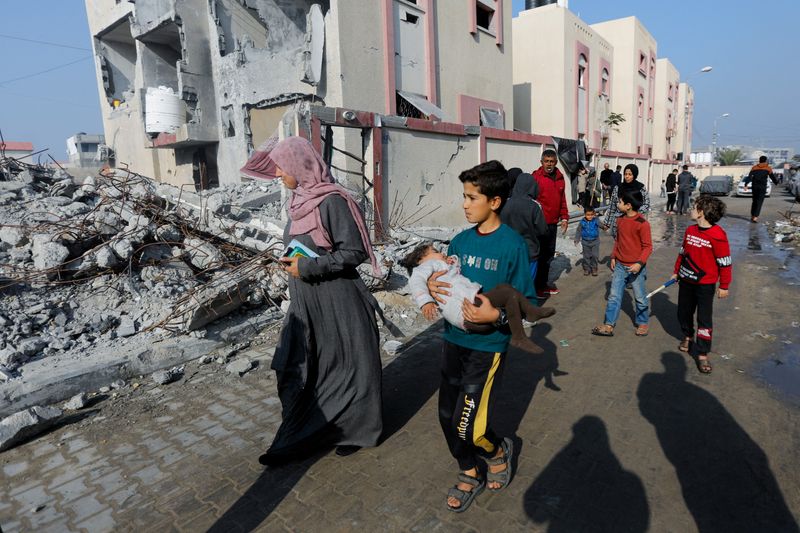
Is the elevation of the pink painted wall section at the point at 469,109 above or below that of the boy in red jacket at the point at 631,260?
above

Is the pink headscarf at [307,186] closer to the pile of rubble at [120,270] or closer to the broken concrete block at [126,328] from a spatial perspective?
the pile of rubble at [120,270]

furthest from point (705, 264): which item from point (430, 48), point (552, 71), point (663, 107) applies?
point (663, 107)

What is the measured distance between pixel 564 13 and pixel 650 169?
48.2 ft

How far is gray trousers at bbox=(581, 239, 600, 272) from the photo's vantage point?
24.3 ft

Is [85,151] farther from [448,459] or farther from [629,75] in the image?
[448,459]

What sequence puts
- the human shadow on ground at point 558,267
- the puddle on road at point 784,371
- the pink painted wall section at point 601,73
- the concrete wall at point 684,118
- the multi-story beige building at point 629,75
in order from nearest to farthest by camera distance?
the puddle on road at point 784,371 → the human shadow on ground at point 558,267 → the pink painted wall section at point 601,73 → the multi-story beige building at point 629,75 → the concrete wall at point 684,118

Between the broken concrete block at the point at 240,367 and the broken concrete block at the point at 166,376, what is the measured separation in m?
0.41

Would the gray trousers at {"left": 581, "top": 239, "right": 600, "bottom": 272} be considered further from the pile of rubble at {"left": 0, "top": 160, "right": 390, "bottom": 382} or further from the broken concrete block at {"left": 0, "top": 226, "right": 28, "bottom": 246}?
the broken concrete block at {"left": 0, "top": 226, "right": 28, "bottom": 246}

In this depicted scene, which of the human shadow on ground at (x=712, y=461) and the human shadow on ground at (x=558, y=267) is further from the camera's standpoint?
the human shadow on ground at (x=558, y=267)

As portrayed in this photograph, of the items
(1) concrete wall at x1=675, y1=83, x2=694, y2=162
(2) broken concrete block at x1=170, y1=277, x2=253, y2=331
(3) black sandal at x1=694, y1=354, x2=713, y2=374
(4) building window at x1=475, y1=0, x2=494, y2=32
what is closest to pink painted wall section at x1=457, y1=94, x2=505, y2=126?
(4) building window at x1=475, y1=0, x2=494, y2=32

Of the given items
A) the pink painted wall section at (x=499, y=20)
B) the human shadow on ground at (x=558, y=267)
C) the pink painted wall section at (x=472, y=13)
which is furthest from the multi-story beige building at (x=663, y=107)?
the human shadow on ground at (x=558, y=267)

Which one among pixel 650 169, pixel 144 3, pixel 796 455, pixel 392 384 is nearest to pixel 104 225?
pixel 392 384

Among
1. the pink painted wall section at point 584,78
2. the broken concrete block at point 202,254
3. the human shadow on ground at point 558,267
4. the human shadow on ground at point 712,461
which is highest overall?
the pink painted wall section at point 584,78

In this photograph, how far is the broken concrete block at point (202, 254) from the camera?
225 inches
